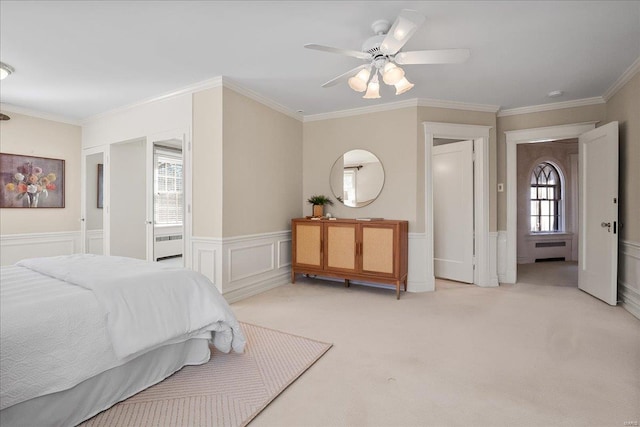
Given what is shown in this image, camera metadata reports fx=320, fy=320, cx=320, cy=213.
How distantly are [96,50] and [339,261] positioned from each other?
11.1 feet

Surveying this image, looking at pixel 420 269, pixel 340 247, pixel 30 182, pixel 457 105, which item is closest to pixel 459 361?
pixel 420 269

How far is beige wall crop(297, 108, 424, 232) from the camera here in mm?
4281

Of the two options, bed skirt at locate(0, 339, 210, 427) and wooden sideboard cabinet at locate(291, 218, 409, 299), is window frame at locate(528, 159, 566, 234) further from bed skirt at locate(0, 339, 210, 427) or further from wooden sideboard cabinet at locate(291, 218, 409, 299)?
bed skirt at locate(0, 339, 210, 427)

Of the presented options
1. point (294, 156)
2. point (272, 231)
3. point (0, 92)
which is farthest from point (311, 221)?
point (0, 92)

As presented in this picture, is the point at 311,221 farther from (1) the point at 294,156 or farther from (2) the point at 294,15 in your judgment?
(2) the point at 294,15

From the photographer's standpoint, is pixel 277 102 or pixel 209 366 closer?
pixel 209 366

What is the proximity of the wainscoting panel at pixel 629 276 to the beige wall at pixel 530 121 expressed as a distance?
1.30m

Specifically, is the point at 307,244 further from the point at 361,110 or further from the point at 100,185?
the point at 100,185

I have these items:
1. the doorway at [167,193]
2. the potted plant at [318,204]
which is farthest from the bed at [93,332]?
the potted plant at [318,204]

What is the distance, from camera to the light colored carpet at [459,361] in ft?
5.67

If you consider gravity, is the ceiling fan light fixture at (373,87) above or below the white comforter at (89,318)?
above

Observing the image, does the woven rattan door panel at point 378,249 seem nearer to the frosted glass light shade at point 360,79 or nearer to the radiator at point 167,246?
the frosted glass light shade at point 360,79

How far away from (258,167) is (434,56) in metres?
2.49

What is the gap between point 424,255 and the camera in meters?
4.23
